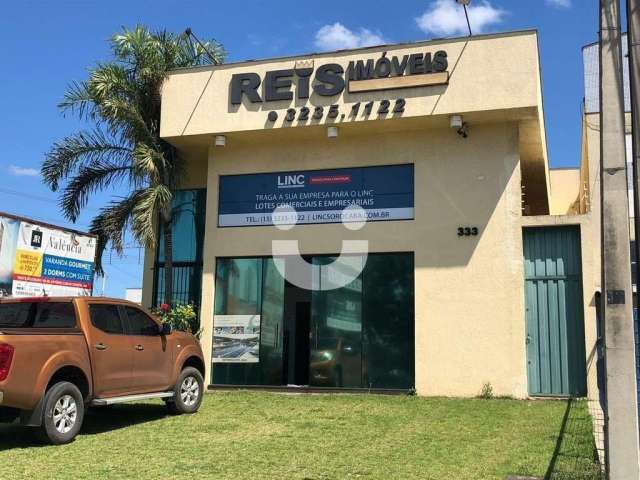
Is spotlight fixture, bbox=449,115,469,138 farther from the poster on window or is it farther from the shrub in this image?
the poster on window

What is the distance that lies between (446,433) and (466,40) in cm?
875

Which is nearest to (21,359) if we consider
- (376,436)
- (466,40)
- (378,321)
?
(376,436)

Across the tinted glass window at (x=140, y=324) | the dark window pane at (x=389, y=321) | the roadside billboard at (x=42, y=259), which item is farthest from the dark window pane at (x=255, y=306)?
the tinted glass window at (x=140, y=324)

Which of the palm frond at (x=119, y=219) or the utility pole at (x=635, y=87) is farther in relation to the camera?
the palm frond at (x=119, y=219)

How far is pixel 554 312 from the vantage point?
14211mm

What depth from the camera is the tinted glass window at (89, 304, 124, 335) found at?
32.0 ft

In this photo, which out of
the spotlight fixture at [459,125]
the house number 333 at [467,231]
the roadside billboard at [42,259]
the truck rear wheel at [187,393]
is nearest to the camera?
the truck rear wheel at [187,393]

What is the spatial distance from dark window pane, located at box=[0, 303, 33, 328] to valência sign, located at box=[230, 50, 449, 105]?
7833 mm

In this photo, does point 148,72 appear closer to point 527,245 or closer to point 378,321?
point 378,321

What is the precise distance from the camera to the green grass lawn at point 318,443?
739 cm

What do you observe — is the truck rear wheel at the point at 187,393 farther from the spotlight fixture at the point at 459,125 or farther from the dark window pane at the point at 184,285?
the spotlight fixture at the point at 459,125

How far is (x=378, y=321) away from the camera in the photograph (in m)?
15.1

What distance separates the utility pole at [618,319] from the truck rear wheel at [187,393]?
24.0 feet

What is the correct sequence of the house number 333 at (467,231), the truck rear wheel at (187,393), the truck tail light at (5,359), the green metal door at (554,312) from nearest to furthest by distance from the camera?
the truck tail light at (5,359) < the truck rear wheel at (187,393) < the green metal door at (554,312) < the house number 333 at (467,231)
